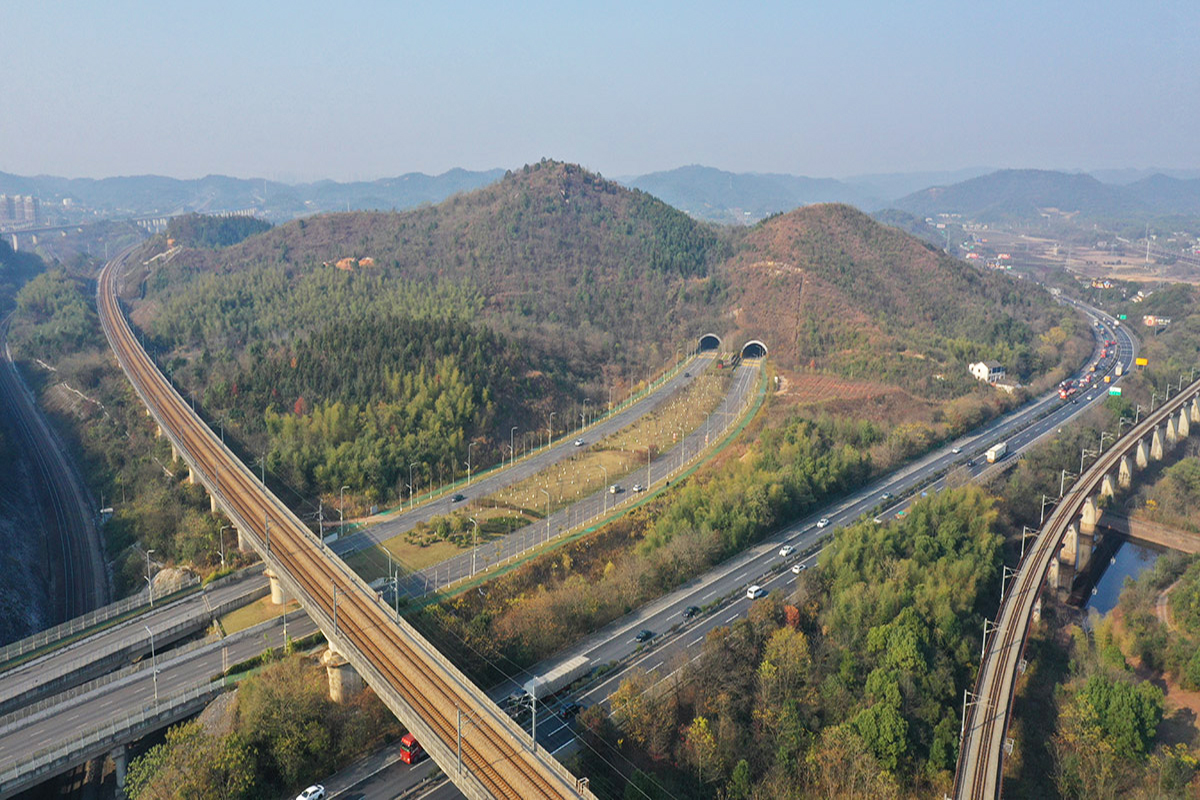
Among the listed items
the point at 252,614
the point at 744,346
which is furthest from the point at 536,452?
the point at 744,346

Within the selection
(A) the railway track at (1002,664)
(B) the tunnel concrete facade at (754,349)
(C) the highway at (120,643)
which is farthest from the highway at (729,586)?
(B) the tunnel concrete facade at (754,349)

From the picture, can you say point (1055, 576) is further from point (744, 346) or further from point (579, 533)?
point (744, 346)

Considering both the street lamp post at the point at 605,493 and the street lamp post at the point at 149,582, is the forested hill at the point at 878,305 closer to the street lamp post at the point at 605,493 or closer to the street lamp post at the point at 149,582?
the street lamp post at the point at 605,493

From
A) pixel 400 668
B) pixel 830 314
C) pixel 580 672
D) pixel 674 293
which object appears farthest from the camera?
pixel 674 293

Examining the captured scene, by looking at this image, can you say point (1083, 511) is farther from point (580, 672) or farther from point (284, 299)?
point (284, 299)

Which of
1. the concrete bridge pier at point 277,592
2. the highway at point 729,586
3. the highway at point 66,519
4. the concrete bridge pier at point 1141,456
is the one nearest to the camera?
the highway at point 729,586

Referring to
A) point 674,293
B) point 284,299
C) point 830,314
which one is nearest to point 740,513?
point 830,314
